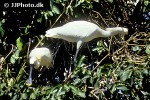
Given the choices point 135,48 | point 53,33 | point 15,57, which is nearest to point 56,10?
point 53,33

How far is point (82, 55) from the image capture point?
2.11 m

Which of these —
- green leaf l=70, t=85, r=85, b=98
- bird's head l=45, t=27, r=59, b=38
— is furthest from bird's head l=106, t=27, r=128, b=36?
green leaf l=70, t=85, r=85, b=98

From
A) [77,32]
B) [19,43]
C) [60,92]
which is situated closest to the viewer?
[60,92]

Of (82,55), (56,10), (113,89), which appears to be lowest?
(113,89)

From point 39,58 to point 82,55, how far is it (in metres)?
0.22

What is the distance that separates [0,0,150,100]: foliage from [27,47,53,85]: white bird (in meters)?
0.09

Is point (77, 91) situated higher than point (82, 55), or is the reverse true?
point (82, 55)

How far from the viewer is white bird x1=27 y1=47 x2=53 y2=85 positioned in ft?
6.70

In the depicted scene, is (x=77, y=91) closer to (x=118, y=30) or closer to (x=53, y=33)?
(x=53, y=33)

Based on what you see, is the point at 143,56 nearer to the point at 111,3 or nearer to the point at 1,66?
the point at 111,3

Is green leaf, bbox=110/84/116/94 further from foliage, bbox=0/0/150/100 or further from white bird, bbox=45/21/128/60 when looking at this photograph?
white bird, bbox=45/21/128/60

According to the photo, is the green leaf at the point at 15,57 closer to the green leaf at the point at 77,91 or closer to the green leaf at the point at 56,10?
the green leaf at the point at 56,10

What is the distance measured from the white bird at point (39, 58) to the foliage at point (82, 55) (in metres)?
0.09

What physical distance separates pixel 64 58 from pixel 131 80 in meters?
0.46
